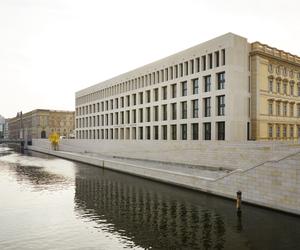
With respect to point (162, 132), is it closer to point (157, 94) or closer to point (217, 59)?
point (157, 94)

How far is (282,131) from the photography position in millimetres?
48000

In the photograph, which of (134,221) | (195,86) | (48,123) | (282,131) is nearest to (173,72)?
(195,86)

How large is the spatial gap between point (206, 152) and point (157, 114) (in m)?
22.0

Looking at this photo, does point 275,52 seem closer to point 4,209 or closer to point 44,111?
point 4,209

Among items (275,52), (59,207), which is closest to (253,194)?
(59,207)

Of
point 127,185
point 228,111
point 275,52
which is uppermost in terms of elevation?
point 275,52

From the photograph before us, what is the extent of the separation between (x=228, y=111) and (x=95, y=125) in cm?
5216

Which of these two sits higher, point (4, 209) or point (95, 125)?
point (95, 125)

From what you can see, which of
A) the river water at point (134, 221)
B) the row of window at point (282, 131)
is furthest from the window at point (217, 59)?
the river water at point (134, 221)

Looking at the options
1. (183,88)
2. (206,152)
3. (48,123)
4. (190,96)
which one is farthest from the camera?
(48,123)

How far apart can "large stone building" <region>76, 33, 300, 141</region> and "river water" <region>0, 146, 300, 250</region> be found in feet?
58.4

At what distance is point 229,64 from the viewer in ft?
137

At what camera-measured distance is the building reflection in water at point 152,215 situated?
1648cm

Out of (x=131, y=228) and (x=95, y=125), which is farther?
(x=95, y=125)
